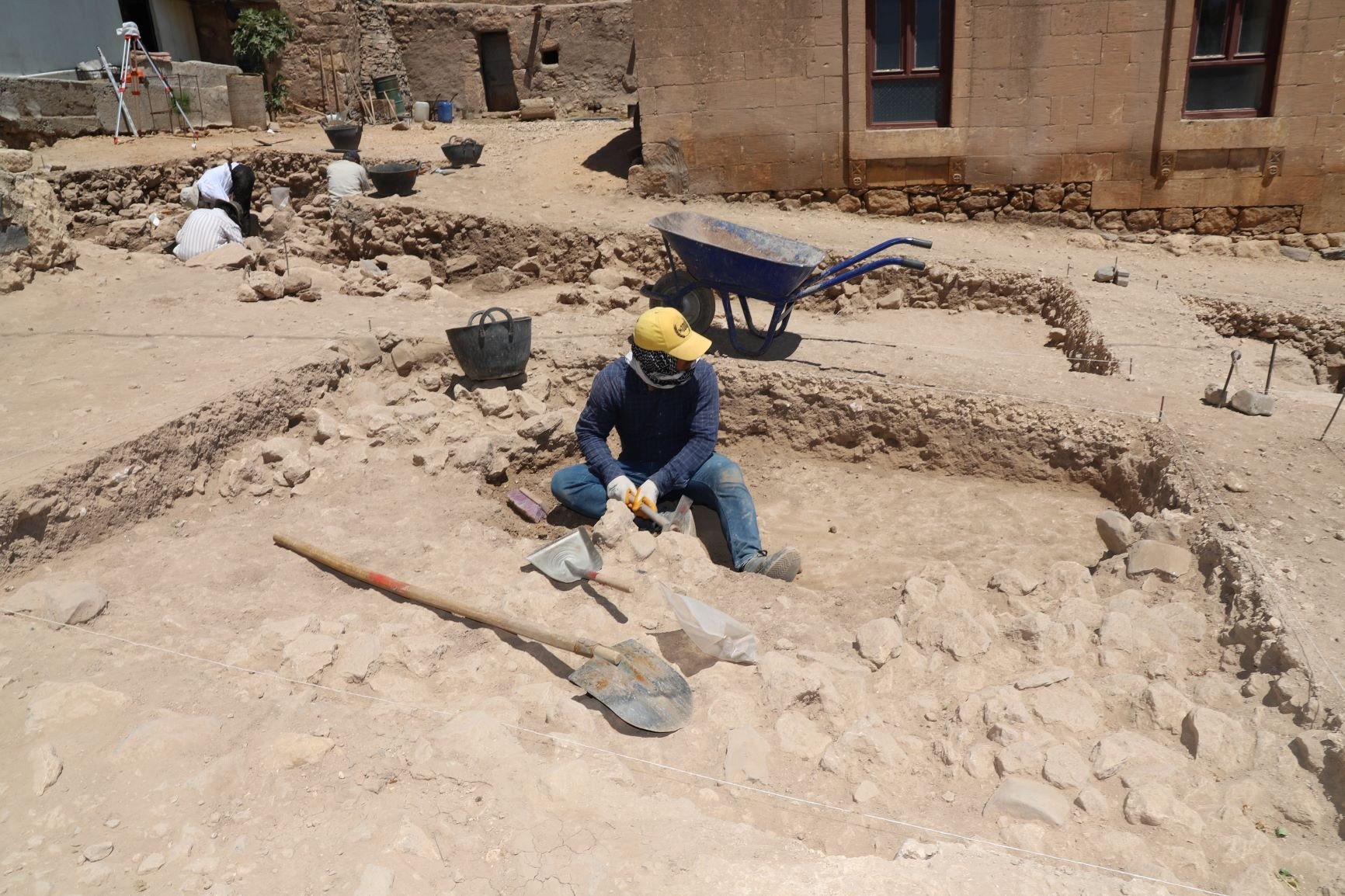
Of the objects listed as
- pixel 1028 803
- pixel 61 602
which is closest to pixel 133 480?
pixel 61 602

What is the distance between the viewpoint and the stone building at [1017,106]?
901 cm

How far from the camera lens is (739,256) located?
649 cm

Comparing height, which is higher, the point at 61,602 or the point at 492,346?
the point at 492,346

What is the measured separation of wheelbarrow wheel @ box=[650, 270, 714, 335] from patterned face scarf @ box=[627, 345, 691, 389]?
249 cm

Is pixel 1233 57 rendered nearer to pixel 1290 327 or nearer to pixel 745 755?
pixel 1290 327

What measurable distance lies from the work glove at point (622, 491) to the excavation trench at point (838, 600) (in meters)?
0.31

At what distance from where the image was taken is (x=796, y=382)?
20.1ft

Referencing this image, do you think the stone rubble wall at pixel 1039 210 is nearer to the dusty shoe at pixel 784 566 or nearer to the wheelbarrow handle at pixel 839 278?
the wheelbarrow handle at pixel 839 278

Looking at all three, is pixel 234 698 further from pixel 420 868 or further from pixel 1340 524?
pixel 1340 524

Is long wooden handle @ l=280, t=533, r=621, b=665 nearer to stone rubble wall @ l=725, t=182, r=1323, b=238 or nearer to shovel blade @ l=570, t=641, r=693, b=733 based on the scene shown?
shovel blade @ l=570, t=641, r=693, b=733

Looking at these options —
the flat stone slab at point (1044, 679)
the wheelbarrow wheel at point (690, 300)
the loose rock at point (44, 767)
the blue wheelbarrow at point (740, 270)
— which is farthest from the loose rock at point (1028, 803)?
the wheelbarrow wheel at point (690, 300)

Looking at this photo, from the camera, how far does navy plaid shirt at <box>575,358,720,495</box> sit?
15.8ft

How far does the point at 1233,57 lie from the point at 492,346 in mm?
8054

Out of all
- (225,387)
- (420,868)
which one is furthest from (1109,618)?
(225,387)
